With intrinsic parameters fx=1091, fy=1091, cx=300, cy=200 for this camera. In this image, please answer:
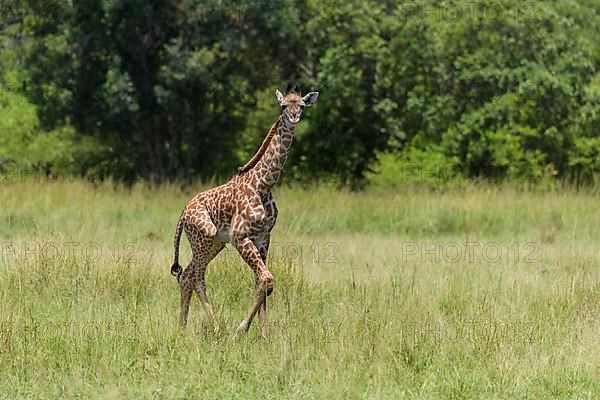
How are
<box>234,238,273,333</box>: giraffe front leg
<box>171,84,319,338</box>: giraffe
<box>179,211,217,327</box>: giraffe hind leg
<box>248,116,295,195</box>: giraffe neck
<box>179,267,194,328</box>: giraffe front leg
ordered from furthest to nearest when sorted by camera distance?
<box>179,267,194,328</box>: giraffe front leg, <box>179,211,217,327</box>: giraffe hind leg, <box>248,116,295,195</box>: giraffe neck, <box>171,84,319,338</box>: giraffe, <box>234,238,273,333</box>: giraffe front leg

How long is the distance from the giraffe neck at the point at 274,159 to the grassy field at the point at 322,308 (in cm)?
122

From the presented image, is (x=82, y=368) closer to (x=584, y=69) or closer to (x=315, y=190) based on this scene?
(x=315, y=190)

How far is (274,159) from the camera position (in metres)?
9.03

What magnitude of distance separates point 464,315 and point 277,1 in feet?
42.2

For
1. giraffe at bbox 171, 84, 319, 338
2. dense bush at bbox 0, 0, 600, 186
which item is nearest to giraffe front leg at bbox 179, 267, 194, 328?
giraffe at bbox 171, 84, 319, 338

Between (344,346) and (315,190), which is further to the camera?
(315,190)

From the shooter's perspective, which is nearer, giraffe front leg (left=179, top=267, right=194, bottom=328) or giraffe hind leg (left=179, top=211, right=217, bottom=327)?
giraffe hind leg (left=179, top=211, right=217, bottom=327)

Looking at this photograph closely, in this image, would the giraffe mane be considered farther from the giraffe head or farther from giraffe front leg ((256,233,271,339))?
giraffe front leg ((256,233,271,339))

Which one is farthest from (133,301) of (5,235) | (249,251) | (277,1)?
(277,1)

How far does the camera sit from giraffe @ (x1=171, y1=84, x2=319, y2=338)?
8789 mm

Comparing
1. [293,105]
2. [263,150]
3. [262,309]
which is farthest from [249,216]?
[293,105]

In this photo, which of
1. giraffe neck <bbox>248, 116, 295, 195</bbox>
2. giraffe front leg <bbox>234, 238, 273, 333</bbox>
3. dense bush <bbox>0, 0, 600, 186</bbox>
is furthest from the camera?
dense bush <bbox>0, 0, 600, 186</bbox>

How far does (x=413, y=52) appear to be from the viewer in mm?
21891

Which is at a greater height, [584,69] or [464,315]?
[584,69]
